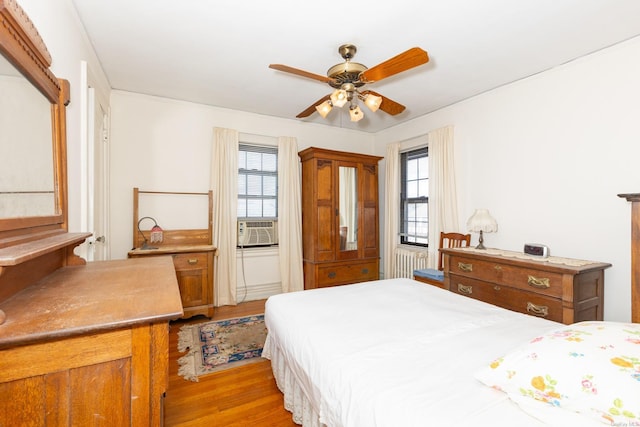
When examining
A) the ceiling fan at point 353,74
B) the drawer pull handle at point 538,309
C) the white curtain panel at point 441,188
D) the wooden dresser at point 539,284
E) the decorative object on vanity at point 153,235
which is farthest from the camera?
the white curtain panel at point 441,188

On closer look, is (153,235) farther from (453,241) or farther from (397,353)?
(453,241)

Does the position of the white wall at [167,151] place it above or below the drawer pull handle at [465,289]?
above

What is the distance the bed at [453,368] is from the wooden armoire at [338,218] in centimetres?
226

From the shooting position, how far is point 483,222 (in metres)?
3.04

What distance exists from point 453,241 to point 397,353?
2.67 m

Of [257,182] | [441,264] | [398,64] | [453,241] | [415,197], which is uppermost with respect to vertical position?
[398,64]

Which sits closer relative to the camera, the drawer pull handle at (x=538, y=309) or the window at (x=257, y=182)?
the drawer pull handle at (x=538, y=309)

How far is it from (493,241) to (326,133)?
112 inches

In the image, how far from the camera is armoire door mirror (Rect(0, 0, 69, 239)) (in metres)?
0.96

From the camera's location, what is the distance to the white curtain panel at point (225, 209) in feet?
12.4

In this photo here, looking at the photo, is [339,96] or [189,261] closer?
[339,96]

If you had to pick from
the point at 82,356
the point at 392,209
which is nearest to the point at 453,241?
the point at 392,209

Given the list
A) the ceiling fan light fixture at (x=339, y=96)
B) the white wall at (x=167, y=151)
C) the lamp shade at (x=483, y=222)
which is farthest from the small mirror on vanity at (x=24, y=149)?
the lamp shade at (x=483, y=222)

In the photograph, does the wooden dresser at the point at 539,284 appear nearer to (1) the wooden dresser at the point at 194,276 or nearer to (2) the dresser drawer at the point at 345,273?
(2) the dresser drawer at the point at 345,273
